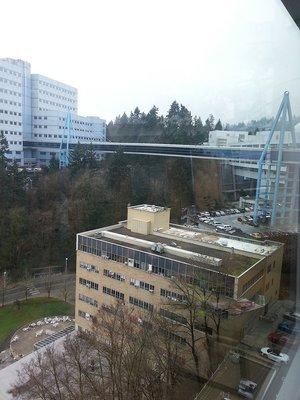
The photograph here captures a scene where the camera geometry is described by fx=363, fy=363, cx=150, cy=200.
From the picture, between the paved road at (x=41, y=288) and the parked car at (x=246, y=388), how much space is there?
4.39 metres

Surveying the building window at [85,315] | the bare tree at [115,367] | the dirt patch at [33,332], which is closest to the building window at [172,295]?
the bare tree at [115,367]

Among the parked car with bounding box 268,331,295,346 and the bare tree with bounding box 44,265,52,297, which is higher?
the parked car with bounding box 268,331,295,346

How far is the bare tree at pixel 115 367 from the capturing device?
1.89m

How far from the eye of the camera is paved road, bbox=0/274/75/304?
532 cm

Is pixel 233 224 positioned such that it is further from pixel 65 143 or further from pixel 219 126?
pixel 65 143

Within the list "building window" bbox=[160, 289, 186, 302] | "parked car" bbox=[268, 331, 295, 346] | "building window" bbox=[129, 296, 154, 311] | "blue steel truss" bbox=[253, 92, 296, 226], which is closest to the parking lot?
"blue steel truss" bbox=[253, 92, 296, 226]

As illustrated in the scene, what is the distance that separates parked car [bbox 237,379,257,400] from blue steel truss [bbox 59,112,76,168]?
566 centimetres

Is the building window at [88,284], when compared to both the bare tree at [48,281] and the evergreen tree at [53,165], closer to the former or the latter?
the bare tree at [48,281]

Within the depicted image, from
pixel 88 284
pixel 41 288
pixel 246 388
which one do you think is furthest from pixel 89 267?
pixel 246 388

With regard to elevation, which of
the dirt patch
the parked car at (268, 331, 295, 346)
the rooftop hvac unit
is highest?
the parked car at (268, 331, 295, 346)

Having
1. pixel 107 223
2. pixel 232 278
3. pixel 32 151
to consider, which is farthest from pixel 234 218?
pixel 32 151

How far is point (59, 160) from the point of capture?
262 inches

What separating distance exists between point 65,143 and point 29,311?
9.98 feet

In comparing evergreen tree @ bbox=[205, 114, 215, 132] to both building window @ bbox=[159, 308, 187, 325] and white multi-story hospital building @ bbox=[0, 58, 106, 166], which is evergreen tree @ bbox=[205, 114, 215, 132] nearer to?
building window @ bbox=[159, 308, 187, 325]
